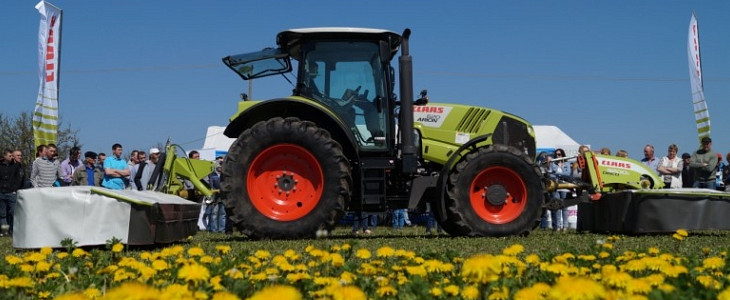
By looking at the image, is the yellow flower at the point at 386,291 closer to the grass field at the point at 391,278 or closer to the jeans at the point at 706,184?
the grass field at the point at 391,278

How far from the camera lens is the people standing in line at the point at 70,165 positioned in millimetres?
12594

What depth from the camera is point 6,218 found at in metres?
13.2

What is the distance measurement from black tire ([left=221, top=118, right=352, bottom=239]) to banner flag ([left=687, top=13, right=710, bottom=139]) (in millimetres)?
10715

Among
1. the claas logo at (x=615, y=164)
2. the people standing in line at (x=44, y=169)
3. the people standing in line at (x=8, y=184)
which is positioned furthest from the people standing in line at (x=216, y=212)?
the claas logo at (x=615, y=164)

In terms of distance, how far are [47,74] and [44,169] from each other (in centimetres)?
259

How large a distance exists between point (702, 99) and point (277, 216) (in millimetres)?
11577

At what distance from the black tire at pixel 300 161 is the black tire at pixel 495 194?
1.22 meters

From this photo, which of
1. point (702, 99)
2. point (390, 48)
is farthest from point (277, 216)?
point (702, 99)

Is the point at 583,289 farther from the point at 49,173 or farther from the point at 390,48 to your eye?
the point at 49,173

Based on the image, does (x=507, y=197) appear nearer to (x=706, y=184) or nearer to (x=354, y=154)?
(x=354, y=154)

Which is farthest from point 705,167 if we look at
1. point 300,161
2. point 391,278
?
point 391,278

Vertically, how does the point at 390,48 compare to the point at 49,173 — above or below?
above

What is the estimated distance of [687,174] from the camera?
14328 mm

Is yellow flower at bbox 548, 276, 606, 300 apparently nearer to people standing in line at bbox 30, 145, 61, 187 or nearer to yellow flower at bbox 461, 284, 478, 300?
yellow flower at bbox 461, 284, 478, 300
